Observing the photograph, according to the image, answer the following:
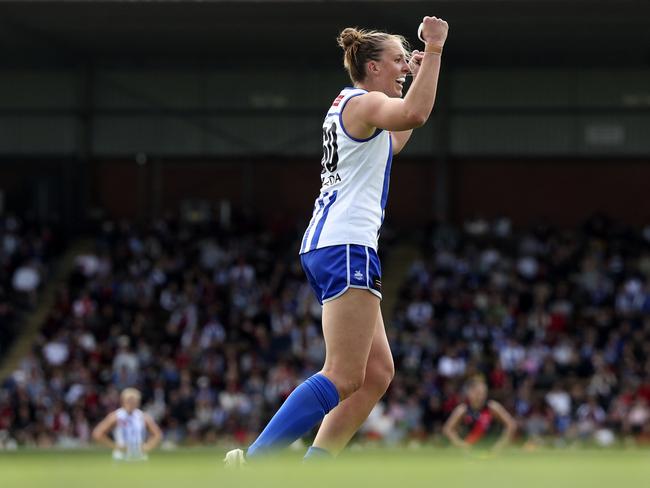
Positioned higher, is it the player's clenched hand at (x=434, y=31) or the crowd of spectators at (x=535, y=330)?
the player's clenched hand at (x=434, y=31)

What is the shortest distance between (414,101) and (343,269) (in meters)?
0.75

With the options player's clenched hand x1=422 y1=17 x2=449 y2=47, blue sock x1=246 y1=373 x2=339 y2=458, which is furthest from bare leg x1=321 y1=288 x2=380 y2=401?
player's clenched hand x1=422 y1=17 x2=449 y2=47

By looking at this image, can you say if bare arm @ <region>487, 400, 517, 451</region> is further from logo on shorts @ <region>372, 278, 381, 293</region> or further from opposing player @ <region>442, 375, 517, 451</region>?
logo on shorts @ <region>372, 278, 381, 293</region>

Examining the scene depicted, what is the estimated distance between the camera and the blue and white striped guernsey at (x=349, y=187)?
6160 millimetres

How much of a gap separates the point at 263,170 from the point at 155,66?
3422 mm

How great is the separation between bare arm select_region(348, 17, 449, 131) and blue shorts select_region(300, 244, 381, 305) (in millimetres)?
541

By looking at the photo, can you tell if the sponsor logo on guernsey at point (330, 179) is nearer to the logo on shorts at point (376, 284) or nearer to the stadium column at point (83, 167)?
the logo on shorts at point (376, 284)

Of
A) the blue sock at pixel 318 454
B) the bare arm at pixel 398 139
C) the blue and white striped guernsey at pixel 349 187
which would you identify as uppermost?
the bare arm at pixel 398 139

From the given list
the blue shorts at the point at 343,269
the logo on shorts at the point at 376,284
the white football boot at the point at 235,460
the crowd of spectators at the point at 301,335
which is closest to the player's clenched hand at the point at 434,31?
the blue shorts at the point at 343,269

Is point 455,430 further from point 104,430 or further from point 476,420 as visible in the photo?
point 104,430

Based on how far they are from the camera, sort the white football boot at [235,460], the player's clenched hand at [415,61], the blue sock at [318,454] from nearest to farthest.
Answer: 1. the white football boot at [235,460]
2. the blue sock at [318,454]
3. the player's clenched hand at [415,61]

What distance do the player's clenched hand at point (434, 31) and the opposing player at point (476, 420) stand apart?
8619 mm

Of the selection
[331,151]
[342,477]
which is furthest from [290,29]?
[342,477]

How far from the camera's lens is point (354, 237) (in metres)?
6.13
